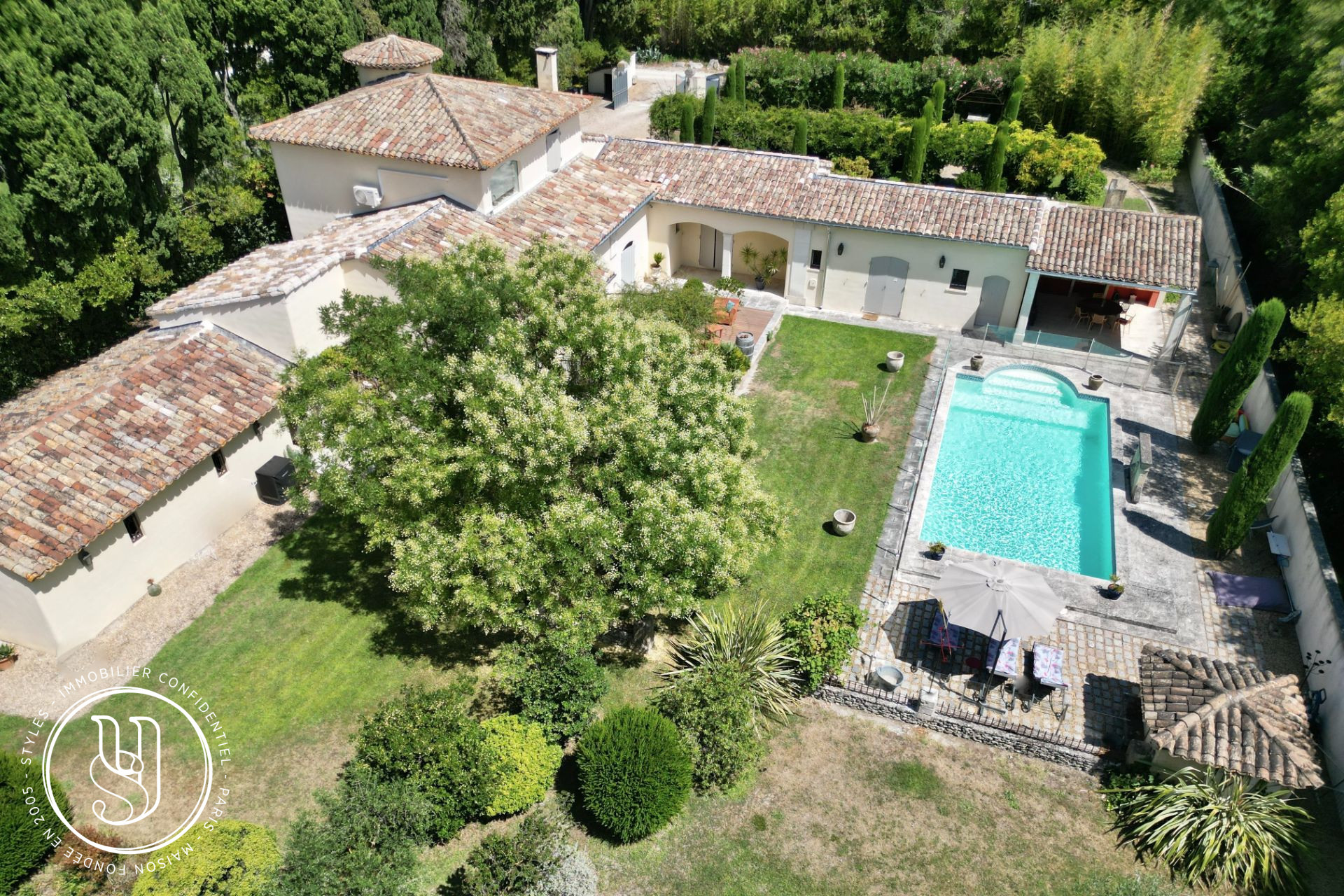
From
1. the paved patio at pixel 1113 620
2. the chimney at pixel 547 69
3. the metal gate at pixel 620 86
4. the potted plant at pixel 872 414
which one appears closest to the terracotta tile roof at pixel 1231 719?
the paved patio at pixel 1113 620

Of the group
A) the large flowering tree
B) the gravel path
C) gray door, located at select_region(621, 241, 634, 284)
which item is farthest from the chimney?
the gravel path

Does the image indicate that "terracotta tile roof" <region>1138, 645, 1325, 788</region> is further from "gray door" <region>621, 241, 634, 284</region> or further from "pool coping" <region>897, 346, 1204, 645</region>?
"gray door" <region>621, 241, 634, 284</region>

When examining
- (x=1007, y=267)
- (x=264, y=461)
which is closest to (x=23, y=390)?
(x=264, y=461)

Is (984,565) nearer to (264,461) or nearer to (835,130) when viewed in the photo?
(264,461)

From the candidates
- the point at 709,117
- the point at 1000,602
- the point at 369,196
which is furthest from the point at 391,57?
the point at 1000,602

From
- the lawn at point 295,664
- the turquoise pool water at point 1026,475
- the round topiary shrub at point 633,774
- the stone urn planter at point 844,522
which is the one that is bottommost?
the lawn at point 295,664

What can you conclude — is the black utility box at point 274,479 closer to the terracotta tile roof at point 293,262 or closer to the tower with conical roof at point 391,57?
the terracotta tile roof at point 293,262
